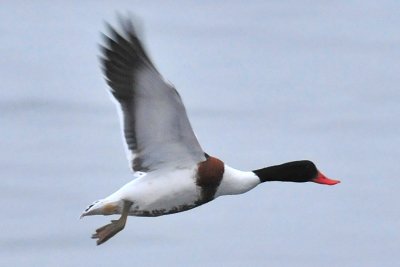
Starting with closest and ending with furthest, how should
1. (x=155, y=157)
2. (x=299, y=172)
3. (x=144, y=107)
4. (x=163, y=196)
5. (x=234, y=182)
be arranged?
(x=144, y=107), (x=163, y=196), (x=155, y=157), (x=234, y=182), (x=299, y=172)

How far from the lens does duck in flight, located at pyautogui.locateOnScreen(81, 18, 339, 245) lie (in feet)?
45.4

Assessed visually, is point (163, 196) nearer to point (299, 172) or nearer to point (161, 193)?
point (161, 193)

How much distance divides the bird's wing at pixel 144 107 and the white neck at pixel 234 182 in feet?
0.80

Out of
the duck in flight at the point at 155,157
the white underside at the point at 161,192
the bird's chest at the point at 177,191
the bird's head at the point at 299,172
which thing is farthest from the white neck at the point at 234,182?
the bird's head at the point at 299,172

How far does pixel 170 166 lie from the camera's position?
14352mm

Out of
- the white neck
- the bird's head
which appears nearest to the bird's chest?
the white neck

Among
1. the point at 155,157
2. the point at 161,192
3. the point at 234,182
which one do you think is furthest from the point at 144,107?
the point at 234,182

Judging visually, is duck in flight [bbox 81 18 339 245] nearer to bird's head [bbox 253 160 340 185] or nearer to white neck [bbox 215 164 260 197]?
white neck [bbox 215 164 260 197]

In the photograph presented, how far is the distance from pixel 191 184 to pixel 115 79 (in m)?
0.91

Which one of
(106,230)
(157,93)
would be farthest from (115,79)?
(106,230)

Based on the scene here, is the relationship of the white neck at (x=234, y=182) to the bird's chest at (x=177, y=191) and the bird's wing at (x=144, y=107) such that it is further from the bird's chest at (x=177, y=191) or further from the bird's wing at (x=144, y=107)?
the bird's wing at (x=144, y=107)

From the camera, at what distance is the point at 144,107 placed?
14.0 m

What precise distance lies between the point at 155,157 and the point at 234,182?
0.57 meters

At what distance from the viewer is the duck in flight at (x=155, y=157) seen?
13844 mm
